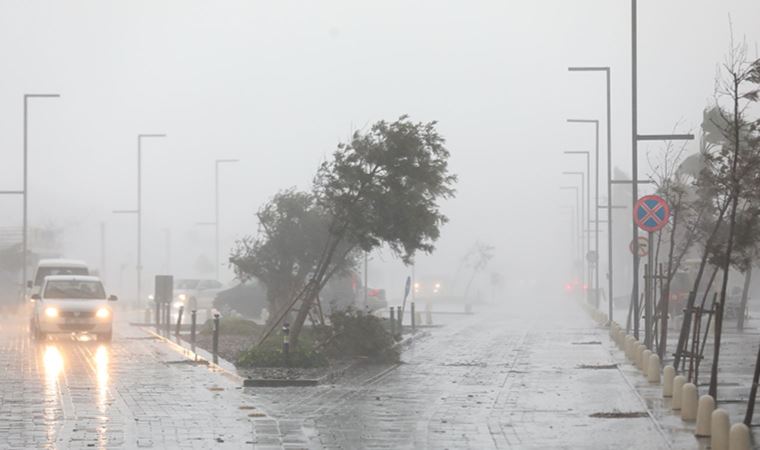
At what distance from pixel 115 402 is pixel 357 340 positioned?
11.2 metres

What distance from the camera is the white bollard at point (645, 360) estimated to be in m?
26.4

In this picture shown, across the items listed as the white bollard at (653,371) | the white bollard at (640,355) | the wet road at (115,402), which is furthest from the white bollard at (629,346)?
the wet road at (115,402)

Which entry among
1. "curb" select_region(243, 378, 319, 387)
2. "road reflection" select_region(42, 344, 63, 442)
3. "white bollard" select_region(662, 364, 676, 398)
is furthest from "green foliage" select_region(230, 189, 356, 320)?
"white bollard" select_region(662, 364, 676, 398)

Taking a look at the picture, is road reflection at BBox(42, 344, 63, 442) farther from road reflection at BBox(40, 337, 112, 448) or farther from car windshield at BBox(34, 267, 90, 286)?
car windshield at BBox(34, 267, 90, 286)

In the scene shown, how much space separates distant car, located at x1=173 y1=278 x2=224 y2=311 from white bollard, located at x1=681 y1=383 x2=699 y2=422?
43730mm

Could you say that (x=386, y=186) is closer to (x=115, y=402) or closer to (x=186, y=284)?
(x=115, y=402)

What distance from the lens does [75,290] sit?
39.9 m

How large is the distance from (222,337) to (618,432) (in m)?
24.6

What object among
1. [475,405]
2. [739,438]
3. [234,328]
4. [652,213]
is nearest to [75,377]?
[475,405]

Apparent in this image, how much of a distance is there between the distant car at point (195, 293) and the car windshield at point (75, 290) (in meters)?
20.2

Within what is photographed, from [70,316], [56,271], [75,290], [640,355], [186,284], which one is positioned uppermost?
[56,271]

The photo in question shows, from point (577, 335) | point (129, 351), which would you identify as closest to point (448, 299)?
point (577, 335)

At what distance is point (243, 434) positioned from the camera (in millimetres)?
16797

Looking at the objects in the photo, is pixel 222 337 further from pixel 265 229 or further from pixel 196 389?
pixel 196 389
